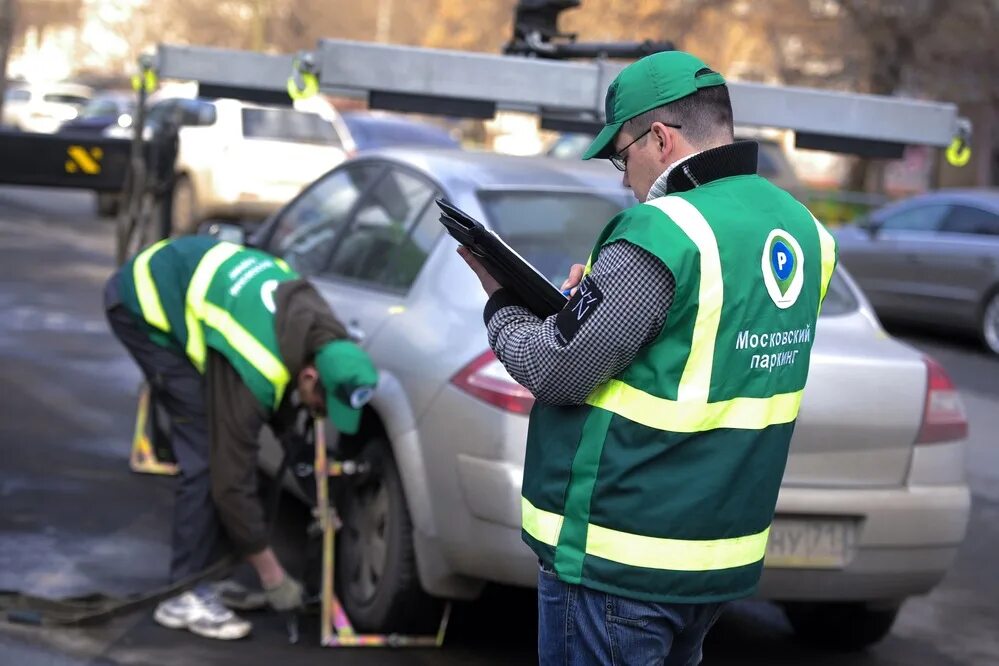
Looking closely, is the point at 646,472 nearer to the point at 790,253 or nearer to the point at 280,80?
the point at 790,253

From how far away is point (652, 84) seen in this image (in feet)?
9.19

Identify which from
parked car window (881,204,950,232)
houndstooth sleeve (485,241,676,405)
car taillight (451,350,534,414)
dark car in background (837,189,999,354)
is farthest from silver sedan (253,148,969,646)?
parked car window (881,204,950,232)

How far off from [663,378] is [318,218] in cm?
388

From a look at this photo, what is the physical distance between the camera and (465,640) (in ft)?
17.2

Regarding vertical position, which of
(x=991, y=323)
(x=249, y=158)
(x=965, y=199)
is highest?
(x=965, y=199)

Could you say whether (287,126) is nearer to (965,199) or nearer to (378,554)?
(965,199)

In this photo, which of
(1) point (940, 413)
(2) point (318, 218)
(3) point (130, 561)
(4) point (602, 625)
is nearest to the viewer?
(4) point (602, 625)

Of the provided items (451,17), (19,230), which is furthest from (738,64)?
(19,230)

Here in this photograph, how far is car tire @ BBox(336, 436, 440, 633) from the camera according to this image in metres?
4.95

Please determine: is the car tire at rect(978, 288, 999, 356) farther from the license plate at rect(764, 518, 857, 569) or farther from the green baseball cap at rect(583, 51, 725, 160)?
the green baseball cap at rect(583, 51, 725, 160)

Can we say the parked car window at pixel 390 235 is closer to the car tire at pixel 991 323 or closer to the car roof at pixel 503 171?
the car roof at pixel 503 171

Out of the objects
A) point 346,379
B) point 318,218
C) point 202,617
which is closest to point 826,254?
point 346,379

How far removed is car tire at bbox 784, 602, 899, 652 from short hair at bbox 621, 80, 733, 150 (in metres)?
2.86

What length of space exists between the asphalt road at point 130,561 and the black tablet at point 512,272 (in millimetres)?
2335
